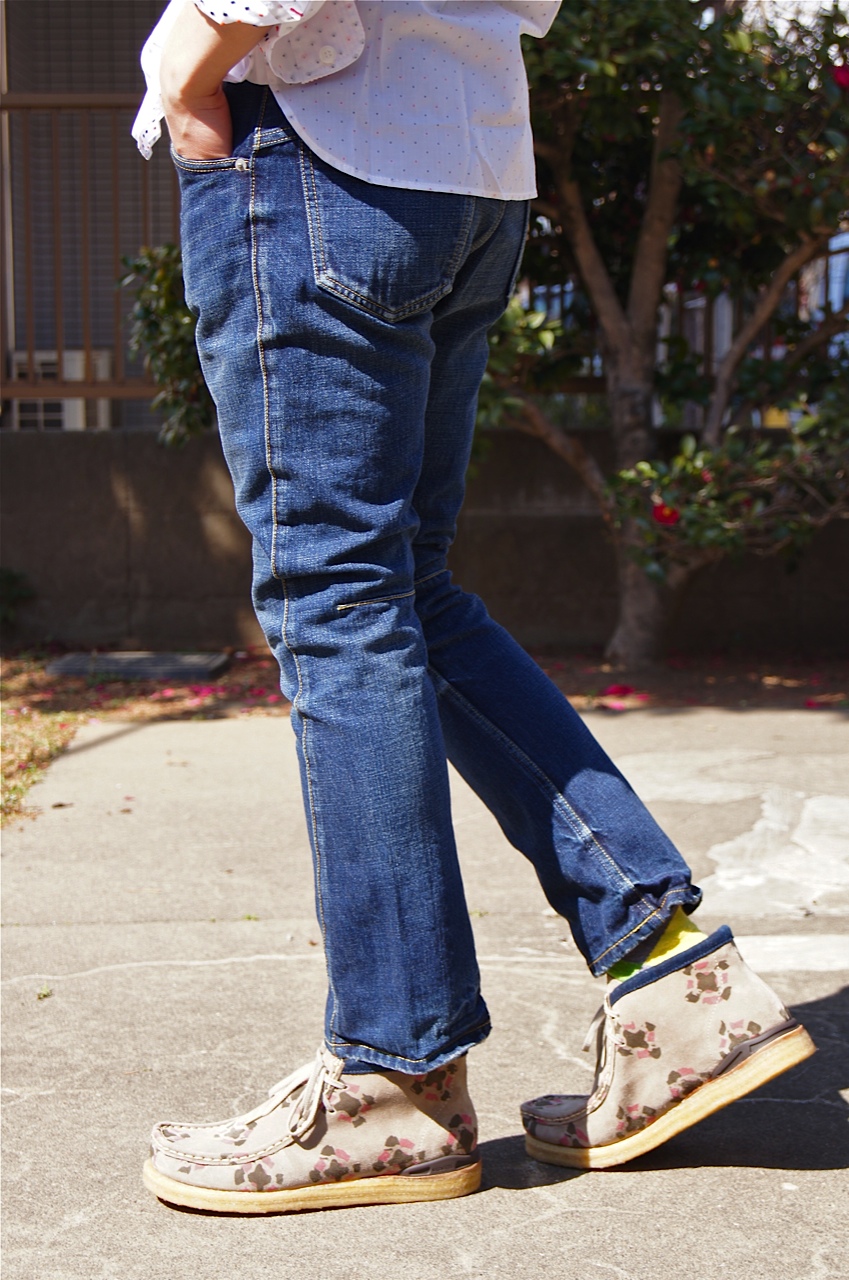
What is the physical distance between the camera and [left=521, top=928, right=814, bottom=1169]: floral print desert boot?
1427mm

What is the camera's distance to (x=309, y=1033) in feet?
6.13

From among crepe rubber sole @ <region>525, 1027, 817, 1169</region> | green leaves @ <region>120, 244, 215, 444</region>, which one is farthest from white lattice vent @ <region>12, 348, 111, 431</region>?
crepe rubber sole @ <region>525, 1027, 817, 1169</region>

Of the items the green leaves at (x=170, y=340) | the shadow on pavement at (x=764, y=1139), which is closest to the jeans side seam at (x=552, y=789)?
the shadow on pavement at (x=764, y=1139)

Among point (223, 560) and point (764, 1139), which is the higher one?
point (764, 1139)

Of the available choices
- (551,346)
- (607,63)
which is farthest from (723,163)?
(551,346)

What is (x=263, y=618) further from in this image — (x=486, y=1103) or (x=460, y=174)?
(x=486, y=1103)

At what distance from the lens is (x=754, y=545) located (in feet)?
19.0

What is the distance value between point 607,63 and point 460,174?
358 cm

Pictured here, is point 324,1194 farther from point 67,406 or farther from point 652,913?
point 67,406

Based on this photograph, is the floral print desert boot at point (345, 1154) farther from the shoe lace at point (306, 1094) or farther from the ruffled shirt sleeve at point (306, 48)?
the ruffled shirt sleeve at point (306, 48)

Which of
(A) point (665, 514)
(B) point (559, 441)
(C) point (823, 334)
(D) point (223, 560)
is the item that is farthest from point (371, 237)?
(D) point (223, 560)

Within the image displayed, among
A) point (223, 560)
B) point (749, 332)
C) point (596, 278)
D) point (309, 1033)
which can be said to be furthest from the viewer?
point (223, 560)

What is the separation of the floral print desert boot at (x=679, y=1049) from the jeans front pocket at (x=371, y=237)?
0.81m

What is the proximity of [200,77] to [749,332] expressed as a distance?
4438mm
